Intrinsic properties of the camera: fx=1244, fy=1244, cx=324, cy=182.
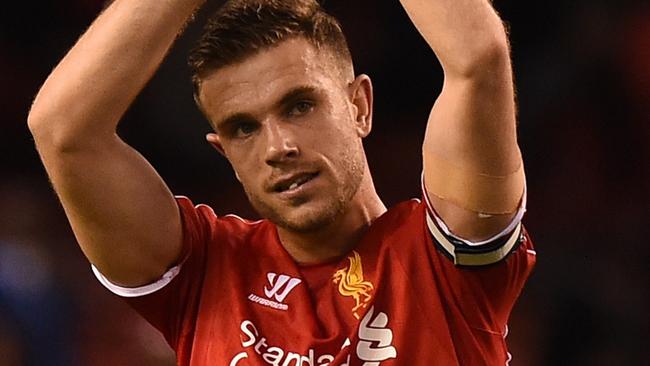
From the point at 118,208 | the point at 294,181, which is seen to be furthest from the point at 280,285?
the point at 118,208

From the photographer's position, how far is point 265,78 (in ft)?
6.80

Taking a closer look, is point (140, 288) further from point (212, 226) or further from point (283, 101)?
point (283, 101)

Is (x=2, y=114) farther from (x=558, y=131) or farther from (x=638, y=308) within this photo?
(x=638, y=308)

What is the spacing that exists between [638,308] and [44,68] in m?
2.24

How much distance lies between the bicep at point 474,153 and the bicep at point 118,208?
460mm

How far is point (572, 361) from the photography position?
382cm

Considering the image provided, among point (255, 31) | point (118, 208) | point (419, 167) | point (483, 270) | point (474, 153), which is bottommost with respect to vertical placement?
point (419, 167)

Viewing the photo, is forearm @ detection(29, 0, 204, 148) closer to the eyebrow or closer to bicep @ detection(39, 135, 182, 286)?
bicep @ detection(39, 135, 182, 286)

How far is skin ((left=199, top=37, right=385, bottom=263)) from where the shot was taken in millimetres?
2041

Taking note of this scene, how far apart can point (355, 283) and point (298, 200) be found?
0.18 metres

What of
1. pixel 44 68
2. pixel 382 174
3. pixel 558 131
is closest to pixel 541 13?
pixel 558 131

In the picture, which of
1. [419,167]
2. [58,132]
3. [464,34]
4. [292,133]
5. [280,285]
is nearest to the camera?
[464,34]

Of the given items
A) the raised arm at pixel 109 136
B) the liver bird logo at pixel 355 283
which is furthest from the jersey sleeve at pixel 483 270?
the raised arm at pixel 109 136

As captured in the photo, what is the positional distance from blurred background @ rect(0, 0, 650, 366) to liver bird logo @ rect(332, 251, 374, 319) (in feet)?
5.79
